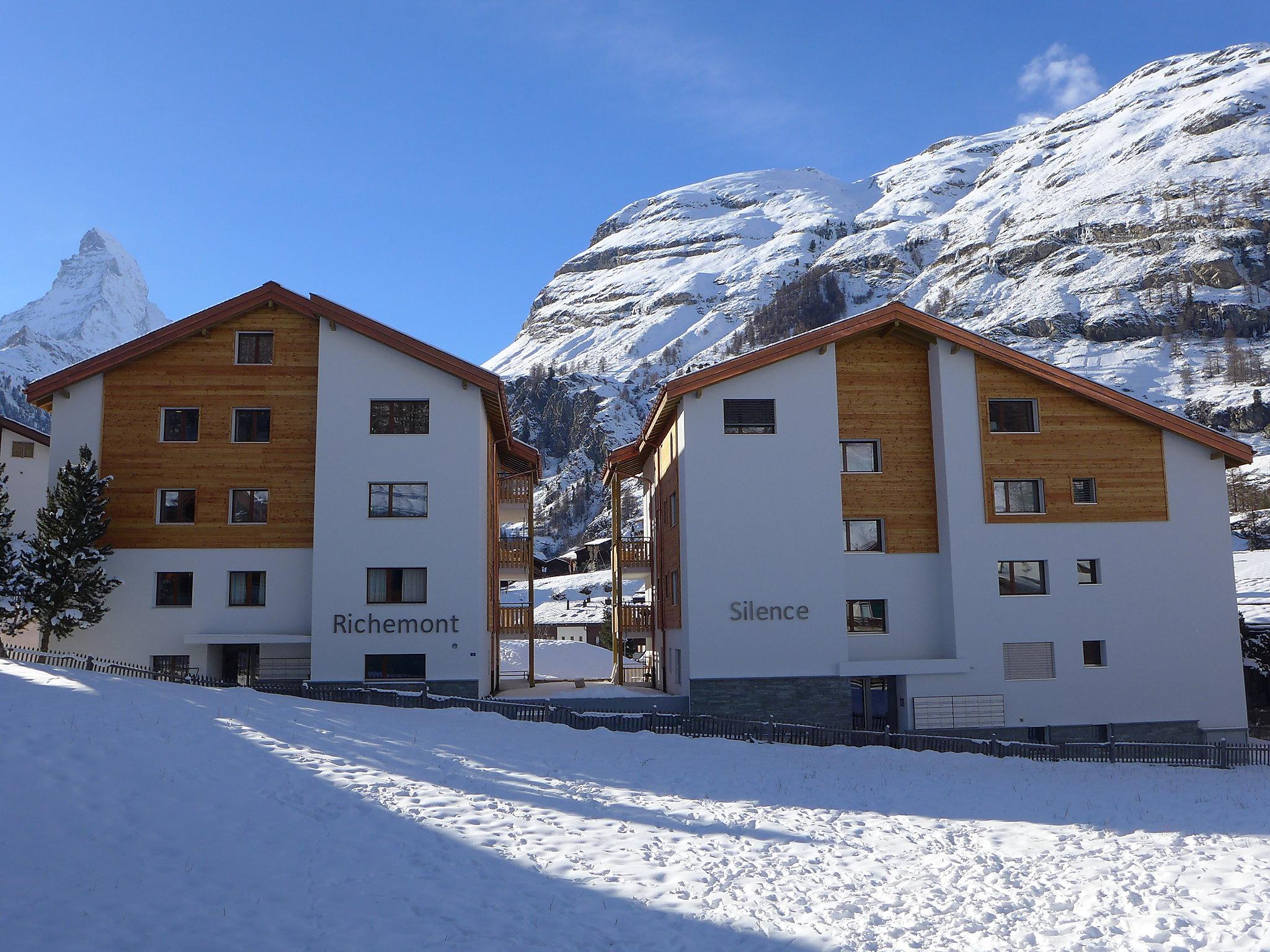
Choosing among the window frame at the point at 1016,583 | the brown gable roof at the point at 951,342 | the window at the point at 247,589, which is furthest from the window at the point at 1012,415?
the window at the point at 247,589

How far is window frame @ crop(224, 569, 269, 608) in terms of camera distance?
2875 centimetres

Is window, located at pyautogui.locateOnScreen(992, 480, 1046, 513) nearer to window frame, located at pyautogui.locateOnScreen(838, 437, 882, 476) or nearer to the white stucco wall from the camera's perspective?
window frame, located at pyautogui.locateOnScreen(838, 437, 882, 476)

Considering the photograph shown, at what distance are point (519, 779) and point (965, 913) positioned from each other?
8.16 m

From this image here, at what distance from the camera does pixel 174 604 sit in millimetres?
28766

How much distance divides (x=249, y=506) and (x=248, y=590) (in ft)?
8.33

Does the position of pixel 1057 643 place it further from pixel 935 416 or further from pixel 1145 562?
pixel 935 416

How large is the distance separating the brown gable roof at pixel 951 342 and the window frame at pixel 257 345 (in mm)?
12066

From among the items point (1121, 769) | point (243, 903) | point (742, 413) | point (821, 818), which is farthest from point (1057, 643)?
point (243, 903)

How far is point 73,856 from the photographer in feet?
34.8

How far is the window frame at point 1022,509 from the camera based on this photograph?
96.3 ft

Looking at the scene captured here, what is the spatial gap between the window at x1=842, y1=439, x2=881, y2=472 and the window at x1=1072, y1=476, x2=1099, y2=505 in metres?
6.01

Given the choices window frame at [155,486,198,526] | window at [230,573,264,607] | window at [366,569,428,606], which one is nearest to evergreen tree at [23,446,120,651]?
window frame at [155,486,198,526]

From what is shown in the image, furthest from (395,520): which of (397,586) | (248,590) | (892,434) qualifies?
(892,434)

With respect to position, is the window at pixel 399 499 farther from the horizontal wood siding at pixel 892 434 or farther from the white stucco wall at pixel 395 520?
the horizontal wood siding at pixel 892 434
